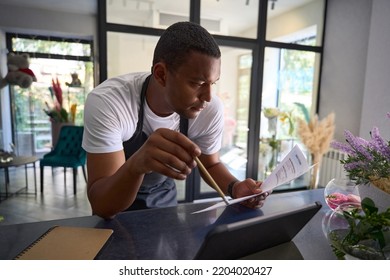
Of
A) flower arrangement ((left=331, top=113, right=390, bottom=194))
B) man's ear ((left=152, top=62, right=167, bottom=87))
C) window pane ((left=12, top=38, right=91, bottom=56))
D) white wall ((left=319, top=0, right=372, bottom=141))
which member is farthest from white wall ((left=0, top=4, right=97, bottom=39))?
flower arrangement ((left=331, top=113, right=390, bottom=194))

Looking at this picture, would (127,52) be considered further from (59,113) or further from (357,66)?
(357,66)

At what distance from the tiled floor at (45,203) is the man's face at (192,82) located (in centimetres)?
237

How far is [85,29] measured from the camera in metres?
4.49

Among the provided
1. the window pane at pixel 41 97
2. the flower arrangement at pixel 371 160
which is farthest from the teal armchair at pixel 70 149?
the flower arrangement at pixel 371 160

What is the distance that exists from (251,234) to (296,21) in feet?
12.1

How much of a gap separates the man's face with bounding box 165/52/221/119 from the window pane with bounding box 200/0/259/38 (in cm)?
254

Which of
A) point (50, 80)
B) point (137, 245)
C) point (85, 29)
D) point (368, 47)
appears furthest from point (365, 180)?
point (50, 80)

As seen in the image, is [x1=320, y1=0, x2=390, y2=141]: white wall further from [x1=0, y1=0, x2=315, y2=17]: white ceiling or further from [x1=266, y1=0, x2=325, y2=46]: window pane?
[x1=0, y1=0, x2=315, y2=17]: white ceiling

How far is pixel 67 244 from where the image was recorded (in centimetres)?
66

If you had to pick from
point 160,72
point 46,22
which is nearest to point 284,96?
point 160,72

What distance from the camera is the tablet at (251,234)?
1.54 ft

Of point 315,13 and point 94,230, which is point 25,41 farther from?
Answer: point 94,230

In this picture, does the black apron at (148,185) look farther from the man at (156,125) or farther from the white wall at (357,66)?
the white wall at (357,66)
